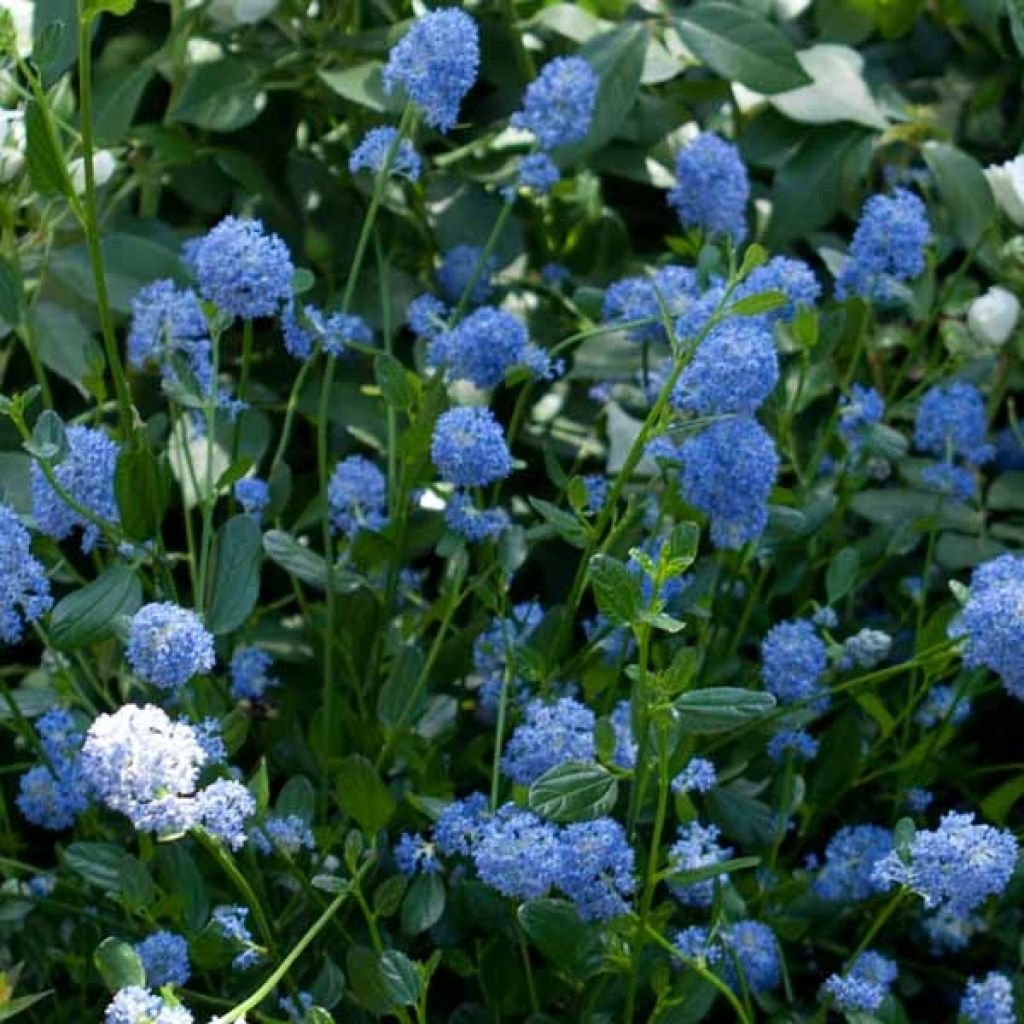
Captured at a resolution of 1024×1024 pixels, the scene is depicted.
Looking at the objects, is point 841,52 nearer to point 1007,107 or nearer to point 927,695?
point 1007,107

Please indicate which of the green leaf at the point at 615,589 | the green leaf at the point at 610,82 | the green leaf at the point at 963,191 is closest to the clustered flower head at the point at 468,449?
the green leaf at the point at 615,589

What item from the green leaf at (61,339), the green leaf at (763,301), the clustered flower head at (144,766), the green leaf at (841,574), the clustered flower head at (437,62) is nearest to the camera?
the clustered flower head at (144,766)

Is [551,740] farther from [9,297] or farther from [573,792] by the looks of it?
[9,297]

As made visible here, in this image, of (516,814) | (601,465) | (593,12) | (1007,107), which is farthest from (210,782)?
(1007,107)

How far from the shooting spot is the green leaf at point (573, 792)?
88 cm

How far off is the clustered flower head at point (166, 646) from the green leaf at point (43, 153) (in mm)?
196

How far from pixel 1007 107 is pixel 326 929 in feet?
3.32

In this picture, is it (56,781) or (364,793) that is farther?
(56,781)

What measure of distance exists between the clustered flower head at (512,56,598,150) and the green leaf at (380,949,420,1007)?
467 millimetres

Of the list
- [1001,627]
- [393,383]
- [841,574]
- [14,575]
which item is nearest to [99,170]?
[393,383]

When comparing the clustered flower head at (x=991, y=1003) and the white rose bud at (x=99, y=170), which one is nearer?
the clustered flower head at (x=991, y=1003)

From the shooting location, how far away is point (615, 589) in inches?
34.1

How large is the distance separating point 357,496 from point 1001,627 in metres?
0.36

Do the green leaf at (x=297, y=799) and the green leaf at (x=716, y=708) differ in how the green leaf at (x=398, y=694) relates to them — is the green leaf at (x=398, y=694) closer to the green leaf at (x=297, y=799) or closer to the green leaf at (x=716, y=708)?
the green leaf at (x=297, y=799)
